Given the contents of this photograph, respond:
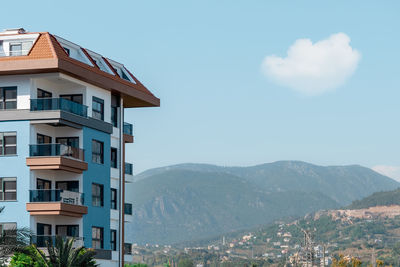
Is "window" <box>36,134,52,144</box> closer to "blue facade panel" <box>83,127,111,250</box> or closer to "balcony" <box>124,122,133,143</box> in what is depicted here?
"blue facade panel" <box>83,127,111,250</box>

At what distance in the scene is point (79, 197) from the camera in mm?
52625

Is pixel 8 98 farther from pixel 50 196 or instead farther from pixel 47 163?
pixel 50 196

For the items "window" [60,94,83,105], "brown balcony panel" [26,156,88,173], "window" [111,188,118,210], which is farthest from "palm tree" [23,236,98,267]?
"window" [111,188,118,210]

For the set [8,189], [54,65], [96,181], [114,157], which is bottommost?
[8,189]

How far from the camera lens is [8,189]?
167ft

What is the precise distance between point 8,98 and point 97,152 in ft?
22.6

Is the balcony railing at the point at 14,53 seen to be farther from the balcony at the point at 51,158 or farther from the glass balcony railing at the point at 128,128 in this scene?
the glass balcony railing at the point at 128,128

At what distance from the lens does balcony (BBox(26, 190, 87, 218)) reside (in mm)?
50250

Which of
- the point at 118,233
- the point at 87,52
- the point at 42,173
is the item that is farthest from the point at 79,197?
the point at 87,52

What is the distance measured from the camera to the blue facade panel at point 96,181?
53.6 metres

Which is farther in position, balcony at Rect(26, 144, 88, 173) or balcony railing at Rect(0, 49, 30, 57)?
balcony railing at Rect(0, 49, 30, 57)

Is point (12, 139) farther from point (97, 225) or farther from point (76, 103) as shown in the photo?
point (97, 225)

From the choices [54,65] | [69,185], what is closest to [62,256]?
[69,185]

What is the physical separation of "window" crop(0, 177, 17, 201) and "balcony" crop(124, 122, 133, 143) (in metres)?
11.3
